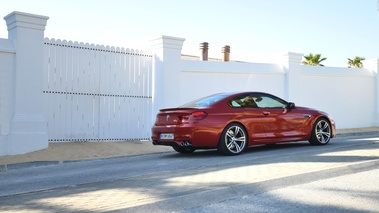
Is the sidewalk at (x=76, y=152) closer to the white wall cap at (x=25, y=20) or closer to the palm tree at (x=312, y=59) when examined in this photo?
the white wall cap at (x=25, y=20)

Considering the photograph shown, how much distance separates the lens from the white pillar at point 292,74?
17.2 metres

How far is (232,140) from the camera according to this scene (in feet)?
30.7

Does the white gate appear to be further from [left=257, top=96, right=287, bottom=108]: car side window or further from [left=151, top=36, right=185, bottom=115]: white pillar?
[left=257, top=96, right=287, bottom=108]: car side window

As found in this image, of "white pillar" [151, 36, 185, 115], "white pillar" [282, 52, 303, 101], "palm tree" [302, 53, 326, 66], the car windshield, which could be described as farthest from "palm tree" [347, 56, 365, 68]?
the car windshield

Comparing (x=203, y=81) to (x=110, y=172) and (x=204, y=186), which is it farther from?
(x=204, y=186)

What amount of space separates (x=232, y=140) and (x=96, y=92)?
206 inches

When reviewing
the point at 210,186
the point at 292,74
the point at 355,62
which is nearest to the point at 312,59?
the point at 355,62

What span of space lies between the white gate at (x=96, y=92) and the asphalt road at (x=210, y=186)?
Answer: 3814mm

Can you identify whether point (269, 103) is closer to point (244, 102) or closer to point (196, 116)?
point (244, 102)

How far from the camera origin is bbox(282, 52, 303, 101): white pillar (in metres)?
17.2

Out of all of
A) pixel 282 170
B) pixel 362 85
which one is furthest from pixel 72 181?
pixel 362 85

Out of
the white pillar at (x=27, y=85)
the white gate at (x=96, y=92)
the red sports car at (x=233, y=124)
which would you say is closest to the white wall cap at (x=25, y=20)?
the white pillar at (x=27, y=85)

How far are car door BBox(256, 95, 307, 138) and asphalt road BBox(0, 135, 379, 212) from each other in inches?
59.8

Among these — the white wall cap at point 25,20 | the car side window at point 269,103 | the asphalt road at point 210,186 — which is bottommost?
the asphalt road at point 210,186
